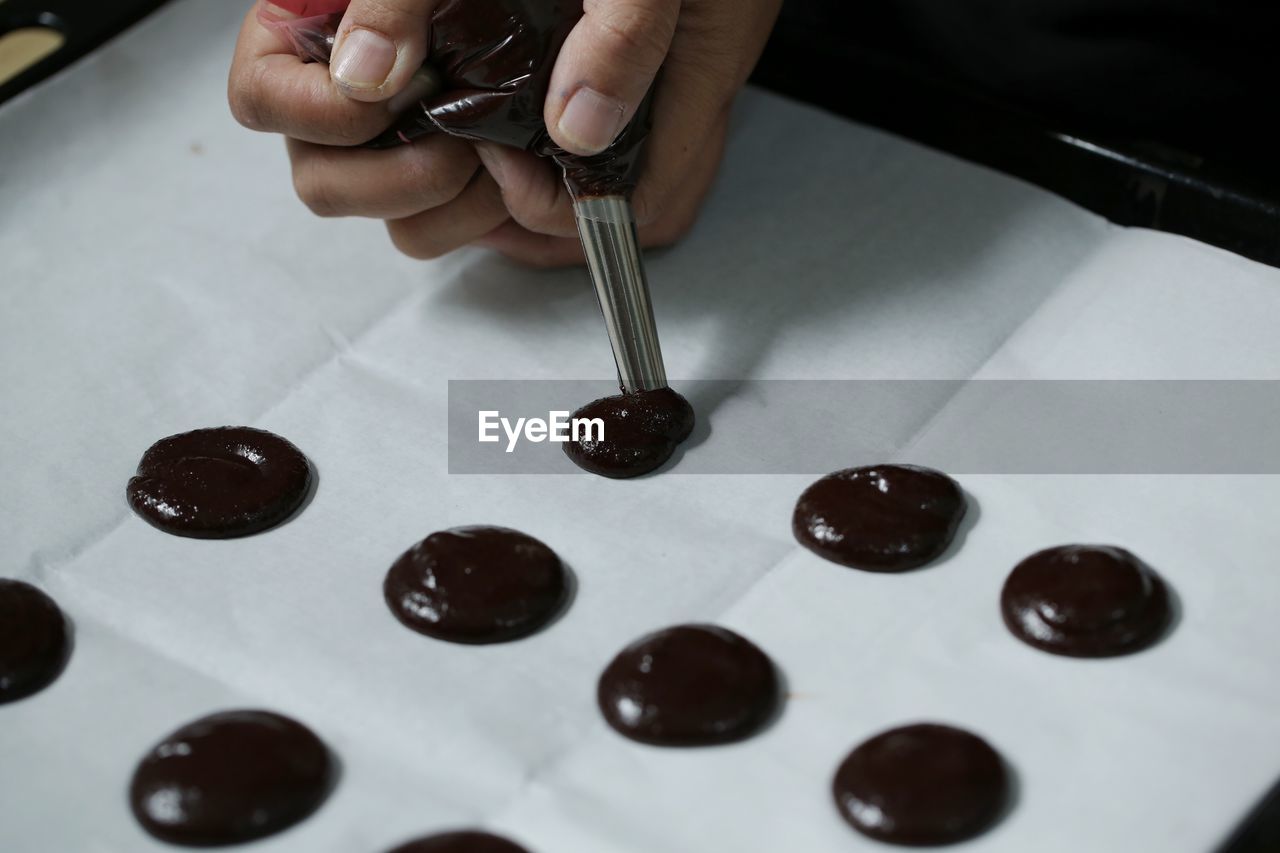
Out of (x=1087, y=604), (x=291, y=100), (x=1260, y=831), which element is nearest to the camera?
(x=1260, y=831)

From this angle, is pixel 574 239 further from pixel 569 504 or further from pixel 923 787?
pixel 923 787

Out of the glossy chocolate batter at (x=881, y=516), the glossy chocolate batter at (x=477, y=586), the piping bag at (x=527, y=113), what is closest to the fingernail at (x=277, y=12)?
the piping bag at (x=527, y=113)

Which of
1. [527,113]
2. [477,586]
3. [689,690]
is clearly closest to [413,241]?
[527,113]

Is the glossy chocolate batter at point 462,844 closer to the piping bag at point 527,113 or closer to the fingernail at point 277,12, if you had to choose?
the piping bag at point 527,113

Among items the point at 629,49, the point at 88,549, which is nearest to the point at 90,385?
the point at 88,549

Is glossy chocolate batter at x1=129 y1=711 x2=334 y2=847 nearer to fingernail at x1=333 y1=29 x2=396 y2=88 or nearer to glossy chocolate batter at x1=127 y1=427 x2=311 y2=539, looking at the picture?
glossy chocolate batter at x1=127 y1=427 x2=311 y2=539

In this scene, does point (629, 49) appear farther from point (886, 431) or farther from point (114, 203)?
point (114, 203)
